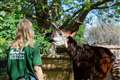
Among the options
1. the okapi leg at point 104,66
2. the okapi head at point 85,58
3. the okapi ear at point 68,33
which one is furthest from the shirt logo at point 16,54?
the okapi leg at point 104,66

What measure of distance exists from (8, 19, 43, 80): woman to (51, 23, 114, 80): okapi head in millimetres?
6014

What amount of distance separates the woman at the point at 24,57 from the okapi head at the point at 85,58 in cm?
601

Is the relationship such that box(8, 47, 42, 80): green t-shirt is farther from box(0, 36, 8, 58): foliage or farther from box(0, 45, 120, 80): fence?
box(0, 45, 120, 80): fence

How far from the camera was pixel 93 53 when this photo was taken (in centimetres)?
1253

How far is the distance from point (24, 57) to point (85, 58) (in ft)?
22.3

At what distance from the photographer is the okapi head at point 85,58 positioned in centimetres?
1209

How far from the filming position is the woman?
5.68 meters

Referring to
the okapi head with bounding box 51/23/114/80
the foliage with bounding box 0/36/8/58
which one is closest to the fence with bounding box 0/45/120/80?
the foliage with bounding box 0/36/8/58

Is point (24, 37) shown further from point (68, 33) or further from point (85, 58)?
point (68, 33)

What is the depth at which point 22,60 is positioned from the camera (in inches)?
224

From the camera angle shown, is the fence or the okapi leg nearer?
the fence

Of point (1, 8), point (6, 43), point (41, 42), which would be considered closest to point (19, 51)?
point (6, 43)

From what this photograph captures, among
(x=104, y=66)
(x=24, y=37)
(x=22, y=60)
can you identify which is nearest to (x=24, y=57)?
(x=22, y=60)

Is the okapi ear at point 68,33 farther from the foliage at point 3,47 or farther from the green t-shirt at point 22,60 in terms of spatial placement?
the green t-shirt at point 22,60
